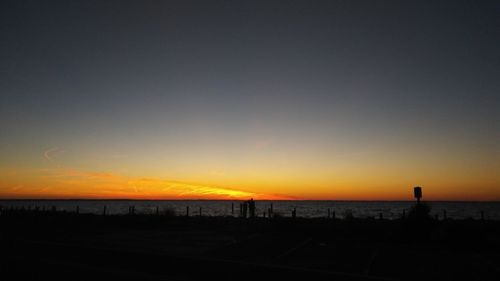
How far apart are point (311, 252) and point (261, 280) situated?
6.17 m

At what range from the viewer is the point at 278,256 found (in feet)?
51.4

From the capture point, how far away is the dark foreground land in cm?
1189

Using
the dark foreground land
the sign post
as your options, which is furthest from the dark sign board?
the dark foreground land

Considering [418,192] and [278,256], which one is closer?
[278,256]

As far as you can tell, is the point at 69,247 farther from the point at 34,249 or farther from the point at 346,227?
the point at 346,227

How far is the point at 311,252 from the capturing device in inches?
658

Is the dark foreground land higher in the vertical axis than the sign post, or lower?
lower

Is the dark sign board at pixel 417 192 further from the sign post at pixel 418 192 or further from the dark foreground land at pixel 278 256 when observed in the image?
the dark foreground land at pixel 278 256

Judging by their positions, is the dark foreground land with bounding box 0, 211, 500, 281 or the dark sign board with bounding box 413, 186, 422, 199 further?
the dark sign board with bounding box 413, 186, 422, 199

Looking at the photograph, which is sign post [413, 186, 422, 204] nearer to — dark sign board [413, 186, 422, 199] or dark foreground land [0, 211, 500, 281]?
dark sign board [413, 186, 422, 199]

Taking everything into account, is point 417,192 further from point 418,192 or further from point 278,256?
point 278,256

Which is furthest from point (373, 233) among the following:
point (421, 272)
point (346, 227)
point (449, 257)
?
point (421, 272)

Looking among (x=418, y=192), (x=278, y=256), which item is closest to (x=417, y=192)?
(x=418, y=192)

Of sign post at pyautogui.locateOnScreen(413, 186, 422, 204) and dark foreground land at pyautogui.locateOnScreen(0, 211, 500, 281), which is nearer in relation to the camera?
dark foreground land at pyautogui.locateOnScreen(0, 211, 500, 281)
